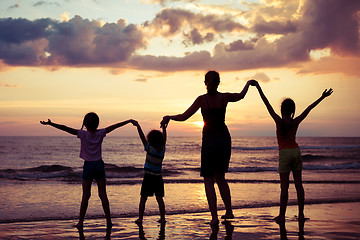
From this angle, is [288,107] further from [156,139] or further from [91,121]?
[91,121]

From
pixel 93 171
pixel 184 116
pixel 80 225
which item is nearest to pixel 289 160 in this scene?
pixel 184 116

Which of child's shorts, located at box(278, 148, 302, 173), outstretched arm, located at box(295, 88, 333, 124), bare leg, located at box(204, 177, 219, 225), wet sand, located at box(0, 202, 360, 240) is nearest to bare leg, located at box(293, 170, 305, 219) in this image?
child's shorts, located at box(278, 148, 302, 173)

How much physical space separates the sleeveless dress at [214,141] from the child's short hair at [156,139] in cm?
84

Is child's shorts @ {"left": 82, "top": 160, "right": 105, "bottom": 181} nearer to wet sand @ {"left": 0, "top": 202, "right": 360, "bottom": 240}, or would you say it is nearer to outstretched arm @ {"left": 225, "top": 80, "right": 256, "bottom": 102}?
wet sand @ {"left": 0, "top": 202, "right": 360, "bottom": 240}

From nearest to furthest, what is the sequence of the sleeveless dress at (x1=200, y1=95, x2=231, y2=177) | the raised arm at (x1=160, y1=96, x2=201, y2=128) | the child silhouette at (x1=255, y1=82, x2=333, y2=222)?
the raised arm at (x1=160, y1=96, x2=201, y2=128) < the sleeveless dress at (x1=200, y1=95, x2=231, y2=177) < the child silhouette at (x1=255, y1=82, x2=333, y2=222)

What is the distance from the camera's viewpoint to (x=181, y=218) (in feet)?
21.9

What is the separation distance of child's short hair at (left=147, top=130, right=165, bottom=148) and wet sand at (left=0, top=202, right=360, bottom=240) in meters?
1.22

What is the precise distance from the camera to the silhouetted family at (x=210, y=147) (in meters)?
5.68

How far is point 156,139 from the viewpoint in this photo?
247 inches

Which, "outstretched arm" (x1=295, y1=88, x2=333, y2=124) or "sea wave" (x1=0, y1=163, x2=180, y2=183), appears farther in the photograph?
"sea wave" (x1=0, y1=163, x2=180, y2=183)

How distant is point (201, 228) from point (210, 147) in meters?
1.16

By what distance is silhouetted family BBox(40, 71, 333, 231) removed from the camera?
5.68 metres

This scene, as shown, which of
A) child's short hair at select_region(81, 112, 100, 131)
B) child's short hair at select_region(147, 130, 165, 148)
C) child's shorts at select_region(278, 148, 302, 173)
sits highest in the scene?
child's short hair at select_region(81, 112, 100, 131)

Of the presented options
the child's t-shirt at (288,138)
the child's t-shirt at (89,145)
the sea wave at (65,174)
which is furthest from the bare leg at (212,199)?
the sea wave at (65,174)
